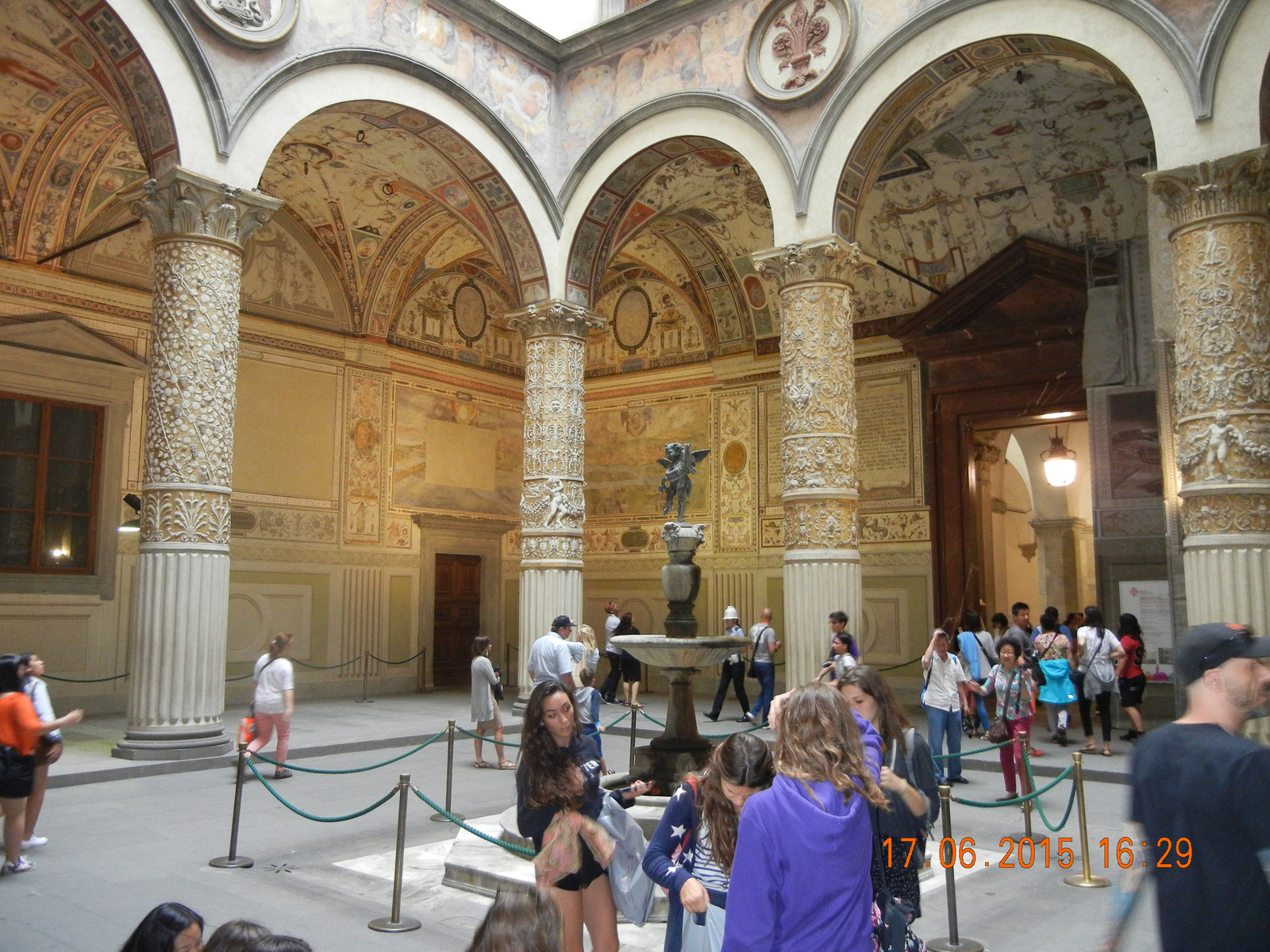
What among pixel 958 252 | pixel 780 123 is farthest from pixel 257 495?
pixel 958 252

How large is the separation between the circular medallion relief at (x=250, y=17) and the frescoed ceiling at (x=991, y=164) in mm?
6332

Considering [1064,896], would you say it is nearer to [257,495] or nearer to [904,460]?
[904,460]

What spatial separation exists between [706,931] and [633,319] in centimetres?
1643

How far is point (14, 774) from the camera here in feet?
18.9

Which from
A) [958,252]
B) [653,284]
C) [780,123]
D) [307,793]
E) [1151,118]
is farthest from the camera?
[653,284]

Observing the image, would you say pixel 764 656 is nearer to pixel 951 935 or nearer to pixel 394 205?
pixel 951 935

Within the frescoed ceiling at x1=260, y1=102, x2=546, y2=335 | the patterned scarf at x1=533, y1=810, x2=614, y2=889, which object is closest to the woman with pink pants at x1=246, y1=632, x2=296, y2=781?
the patterned scarf at x1=533, y1=810, x2=614, y2=889

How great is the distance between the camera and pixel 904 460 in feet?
50.0

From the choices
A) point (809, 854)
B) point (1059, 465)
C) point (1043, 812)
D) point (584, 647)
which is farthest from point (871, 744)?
point (1059, 465)

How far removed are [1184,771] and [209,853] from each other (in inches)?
234

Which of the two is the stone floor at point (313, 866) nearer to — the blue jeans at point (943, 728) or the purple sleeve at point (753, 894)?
the blue jeans at point (943, 728)

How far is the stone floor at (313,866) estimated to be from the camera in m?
4.97

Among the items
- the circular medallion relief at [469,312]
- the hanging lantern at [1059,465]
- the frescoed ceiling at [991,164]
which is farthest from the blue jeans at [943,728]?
the circular medallion relief at [469,312]

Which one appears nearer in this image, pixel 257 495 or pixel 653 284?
pixel 257 495
